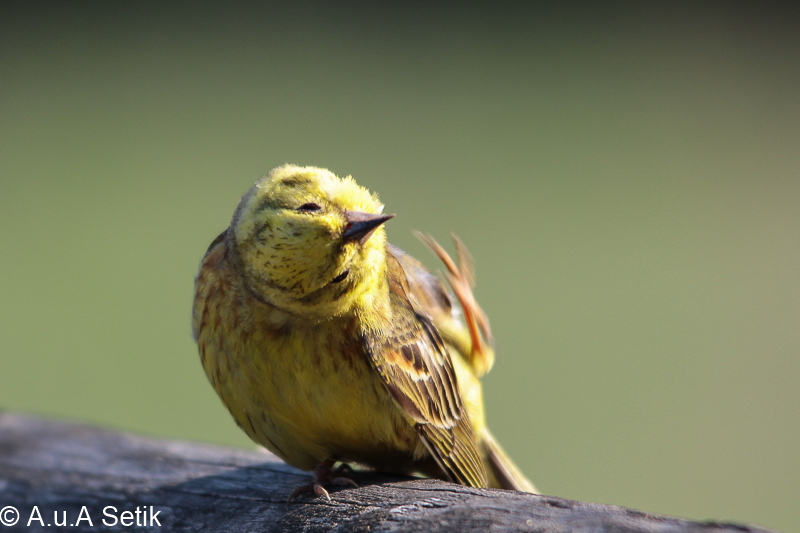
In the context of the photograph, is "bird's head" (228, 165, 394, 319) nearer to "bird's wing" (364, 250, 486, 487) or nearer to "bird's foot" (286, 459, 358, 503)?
"bird's wing" (364, 250, 486, 487)

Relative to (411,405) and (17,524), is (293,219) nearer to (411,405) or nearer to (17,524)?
(411,405)

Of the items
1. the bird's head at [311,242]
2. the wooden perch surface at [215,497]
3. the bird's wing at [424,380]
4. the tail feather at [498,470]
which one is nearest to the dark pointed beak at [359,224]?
the bird's head at [311,242]

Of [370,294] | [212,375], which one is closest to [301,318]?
[370,294]

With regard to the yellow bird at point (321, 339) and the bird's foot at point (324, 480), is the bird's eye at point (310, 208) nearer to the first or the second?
the yellow bird at point (321, 339)

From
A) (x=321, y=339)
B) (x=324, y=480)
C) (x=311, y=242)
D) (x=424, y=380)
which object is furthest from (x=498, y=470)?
(x=311, y=242)

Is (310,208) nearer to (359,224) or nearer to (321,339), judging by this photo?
(359,224)

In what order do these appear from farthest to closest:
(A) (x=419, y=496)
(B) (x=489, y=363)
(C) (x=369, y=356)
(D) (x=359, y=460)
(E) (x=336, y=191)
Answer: (B) (x=489, y=363)
(D) (x=359, y=460)
(C) (x=369, y=356)
(E) (x=336, y=191)
(A) (x=419, y=496)
